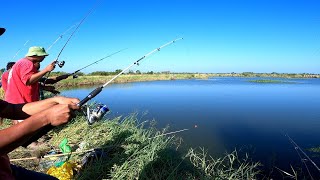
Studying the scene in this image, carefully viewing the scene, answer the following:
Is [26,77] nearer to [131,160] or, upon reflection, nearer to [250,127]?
[131,160]

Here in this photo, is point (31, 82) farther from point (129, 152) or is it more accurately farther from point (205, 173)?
point (205, 173)

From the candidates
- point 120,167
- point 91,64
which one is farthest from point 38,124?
point 91,64

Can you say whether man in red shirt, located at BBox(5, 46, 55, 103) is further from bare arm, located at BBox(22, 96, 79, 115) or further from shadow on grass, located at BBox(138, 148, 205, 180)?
bare arm, located at BBox(22, 96, 79, 115)

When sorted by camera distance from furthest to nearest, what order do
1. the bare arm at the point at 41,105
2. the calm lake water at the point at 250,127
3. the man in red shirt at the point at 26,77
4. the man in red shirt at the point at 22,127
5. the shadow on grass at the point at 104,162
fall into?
the calm lake water at the point at 250,127, the man in red shirt at the point at 26,77, the shadow on grass at the point at 104,162, the bare arm at the point at 41,105, the man in red shirt at the point at 22,127

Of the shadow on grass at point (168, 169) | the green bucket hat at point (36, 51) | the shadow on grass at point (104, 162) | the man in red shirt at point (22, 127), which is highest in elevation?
the green bucket hat at point (36, 51)

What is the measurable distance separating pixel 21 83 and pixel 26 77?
10.3 inches

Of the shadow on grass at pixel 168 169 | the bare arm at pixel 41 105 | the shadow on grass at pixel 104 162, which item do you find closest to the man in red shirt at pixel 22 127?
the bare arm at pixel 41 105

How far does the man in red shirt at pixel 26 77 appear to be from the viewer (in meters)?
4.59

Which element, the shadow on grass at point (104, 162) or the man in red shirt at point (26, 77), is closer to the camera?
the shadow on grass at point (104, 162)

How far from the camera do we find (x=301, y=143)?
945 centimetres

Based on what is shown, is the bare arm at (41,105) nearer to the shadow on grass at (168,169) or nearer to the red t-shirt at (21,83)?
the shadow on grass at (168,169)

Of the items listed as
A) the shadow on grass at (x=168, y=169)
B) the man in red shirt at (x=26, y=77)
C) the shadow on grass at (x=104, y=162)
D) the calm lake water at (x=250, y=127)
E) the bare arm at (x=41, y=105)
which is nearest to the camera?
the bare arm at (x=41, y=105)

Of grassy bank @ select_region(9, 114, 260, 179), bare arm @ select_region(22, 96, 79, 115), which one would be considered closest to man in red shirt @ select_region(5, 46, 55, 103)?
grassy bank @ select_region(9, 114, 260, 179)

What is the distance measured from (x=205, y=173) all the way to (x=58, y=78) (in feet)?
11.7
